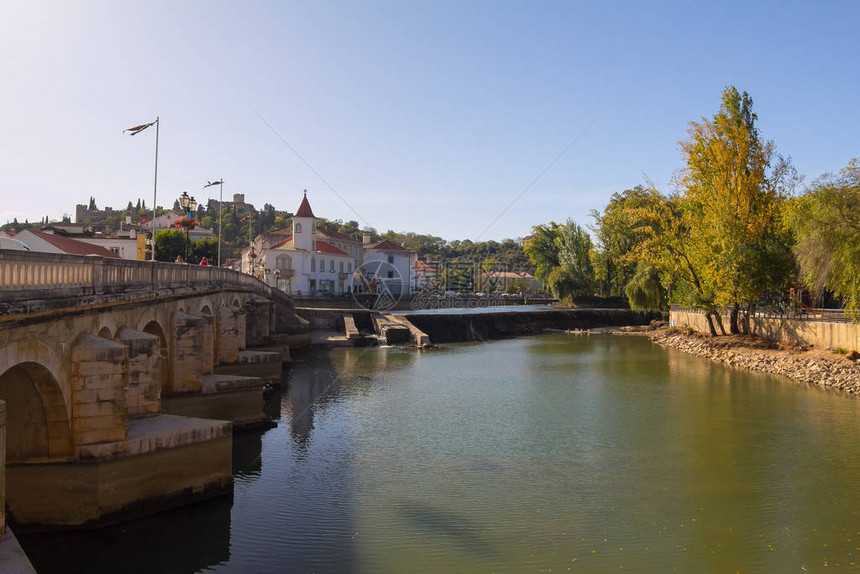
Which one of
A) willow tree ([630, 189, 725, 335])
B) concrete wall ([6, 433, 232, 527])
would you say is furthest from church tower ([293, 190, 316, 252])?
concrete wall ([6, 433, 232, 527])

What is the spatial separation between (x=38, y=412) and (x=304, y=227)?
70.6m

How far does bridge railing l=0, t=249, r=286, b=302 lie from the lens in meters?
11.4

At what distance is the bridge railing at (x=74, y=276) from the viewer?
1145cm

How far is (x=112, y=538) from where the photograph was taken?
14.1 metres

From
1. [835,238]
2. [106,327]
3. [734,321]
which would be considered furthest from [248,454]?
[734,321]

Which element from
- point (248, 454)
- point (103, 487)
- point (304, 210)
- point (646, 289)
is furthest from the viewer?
point (304, 210)

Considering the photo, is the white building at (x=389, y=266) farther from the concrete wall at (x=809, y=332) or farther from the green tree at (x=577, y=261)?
the concrete wall at (x=809, y=332)

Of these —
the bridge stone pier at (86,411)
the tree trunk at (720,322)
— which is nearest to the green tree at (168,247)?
the tree trunk at (720,322)

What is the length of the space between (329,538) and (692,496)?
31.3ft

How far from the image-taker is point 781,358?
39.9 m

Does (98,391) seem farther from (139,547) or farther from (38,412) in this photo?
(139,547)

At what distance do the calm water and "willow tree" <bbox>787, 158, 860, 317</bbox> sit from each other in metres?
5.68

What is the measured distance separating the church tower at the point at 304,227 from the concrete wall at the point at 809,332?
50.4m

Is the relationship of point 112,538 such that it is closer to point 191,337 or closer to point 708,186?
point 191,337
